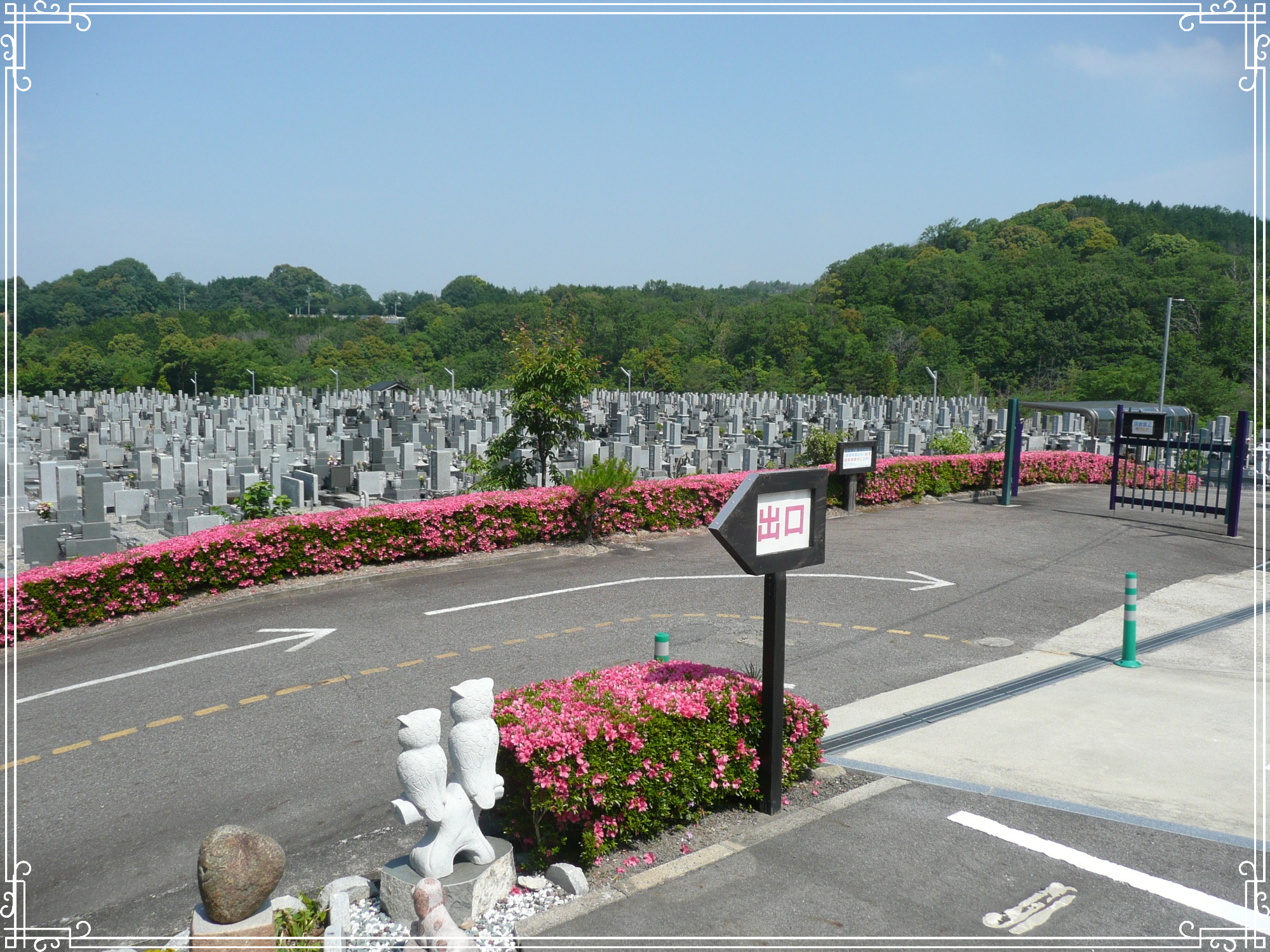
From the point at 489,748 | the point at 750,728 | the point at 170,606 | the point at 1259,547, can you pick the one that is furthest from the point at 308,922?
the point at 1259,547

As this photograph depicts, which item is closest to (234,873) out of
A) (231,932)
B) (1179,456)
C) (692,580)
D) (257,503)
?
(231,932)

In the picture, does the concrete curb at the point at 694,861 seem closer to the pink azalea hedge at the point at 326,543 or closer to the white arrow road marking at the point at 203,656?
the white arrow road marking at the point at 203,656

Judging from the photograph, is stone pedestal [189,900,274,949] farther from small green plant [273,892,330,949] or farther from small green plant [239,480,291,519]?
small green plant [239,480,291,519]

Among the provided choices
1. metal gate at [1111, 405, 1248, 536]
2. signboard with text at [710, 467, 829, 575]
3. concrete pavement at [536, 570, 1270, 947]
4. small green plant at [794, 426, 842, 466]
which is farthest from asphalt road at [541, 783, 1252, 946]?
small green plant at [794, 426, 842, 466]

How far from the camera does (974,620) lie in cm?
1049

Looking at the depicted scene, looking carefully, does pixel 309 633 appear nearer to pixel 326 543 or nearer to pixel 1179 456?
pixel 326 543

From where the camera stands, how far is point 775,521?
5.34 meters

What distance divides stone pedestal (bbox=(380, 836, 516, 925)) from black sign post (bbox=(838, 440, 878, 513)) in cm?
1388

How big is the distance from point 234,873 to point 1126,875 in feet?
14.5

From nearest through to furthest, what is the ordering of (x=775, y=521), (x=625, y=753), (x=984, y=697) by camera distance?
(x=625, y=753)
(x=775, y=521)
(x=984, y=697)

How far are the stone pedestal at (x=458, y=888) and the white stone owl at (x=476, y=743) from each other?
1.00ft

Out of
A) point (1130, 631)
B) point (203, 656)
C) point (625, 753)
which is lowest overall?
point (203, 656)

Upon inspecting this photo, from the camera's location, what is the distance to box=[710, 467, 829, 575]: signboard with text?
5.11 m

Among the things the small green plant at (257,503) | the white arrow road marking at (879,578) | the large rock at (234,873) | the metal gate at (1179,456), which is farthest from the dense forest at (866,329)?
the large rock at (234,873)
